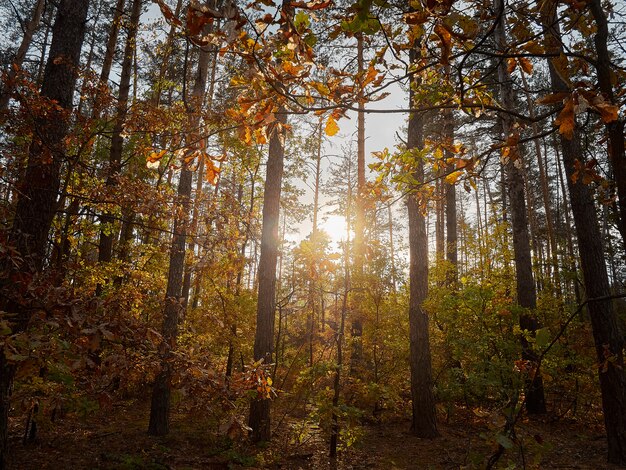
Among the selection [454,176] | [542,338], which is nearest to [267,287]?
[454,176]

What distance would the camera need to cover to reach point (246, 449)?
6.00 m

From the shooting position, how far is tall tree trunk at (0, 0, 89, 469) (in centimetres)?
348

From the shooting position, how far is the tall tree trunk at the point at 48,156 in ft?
11.4

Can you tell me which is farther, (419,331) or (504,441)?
(419,331)

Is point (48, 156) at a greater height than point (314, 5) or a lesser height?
greater

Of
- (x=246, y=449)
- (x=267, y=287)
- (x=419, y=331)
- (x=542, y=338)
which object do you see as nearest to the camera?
(x=542, y=338)

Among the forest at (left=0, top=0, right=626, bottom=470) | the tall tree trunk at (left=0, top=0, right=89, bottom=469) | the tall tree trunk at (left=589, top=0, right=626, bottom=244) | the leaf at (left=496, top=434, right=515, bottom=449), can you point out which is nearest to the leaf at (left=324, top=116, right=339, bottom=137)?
the forest at (left=0, top=0, right=626, bottom=470)

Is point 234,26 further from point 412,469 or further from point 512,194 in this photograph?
point 512,194

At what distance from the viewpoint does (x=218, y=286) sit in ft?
30.7

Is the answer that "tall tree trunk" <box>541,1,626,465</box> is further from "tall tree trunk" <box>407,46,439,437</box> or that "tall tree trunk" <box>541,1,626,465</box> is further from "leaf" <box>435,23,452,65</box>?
"leaf" <box>435,23,452,65</box>

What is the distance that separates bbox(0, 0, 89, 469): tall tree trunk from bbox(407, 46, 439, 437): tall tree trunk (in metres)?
5.00

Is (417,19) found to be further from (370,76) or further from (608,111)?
(608,111)

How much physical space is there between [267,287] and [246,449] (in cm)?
264

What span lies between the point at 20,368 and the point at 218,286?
7.55 m
